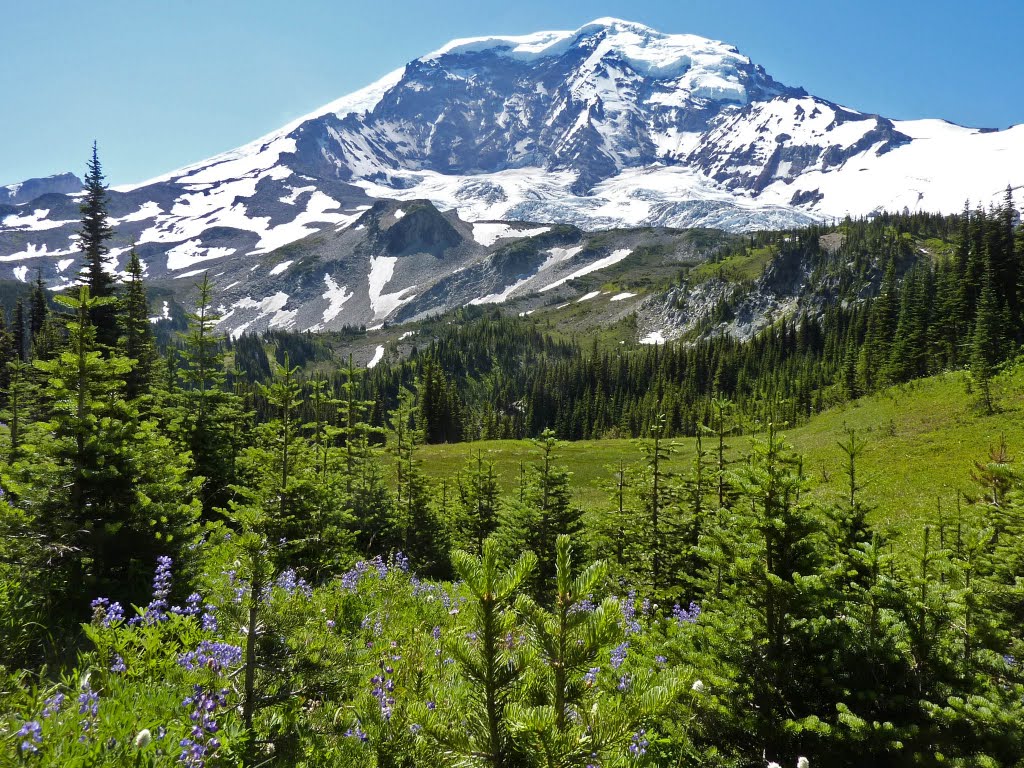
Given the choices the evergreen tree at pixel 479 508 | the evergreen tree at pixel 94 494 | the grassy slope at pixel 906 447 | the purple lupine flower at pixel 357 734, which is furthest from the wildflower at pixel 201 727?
the evergreen tree at pixel 479 508

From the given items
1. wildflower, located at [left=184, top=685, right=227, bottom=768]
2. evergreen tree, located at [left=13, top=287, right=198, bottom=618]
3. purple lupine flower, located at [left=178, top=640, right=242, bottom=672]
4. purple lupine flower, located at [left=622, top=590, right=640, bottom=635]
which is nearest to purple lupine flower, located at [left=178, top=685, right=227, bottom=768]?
wildflower, located at [left=184, top=685, right=227, bottom=768]

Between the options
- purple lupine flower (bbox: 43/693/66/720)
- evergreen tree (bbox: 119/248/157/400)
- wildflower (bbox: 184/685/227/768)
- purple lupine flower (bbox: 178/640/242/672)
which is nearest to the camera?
wildflower (bbox: 184/685/227/768)

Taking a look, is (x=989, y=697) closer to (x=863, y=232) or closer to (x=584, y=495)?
(x=584, y=495)

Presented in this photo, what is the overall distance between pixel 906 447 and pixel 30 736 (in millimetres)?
40572

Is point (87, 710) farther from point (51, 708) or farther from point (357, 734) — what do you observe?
point (357, 734)

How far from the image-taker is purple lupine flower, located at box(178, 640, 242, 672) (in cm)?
472

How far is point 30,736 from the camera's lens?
3314mm

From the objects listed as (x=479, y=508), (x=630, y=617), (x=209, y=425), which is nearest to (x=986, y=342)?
(x=479, y=508)

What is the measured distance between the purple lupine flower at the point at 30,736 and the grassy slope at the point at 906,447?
935 centimetres

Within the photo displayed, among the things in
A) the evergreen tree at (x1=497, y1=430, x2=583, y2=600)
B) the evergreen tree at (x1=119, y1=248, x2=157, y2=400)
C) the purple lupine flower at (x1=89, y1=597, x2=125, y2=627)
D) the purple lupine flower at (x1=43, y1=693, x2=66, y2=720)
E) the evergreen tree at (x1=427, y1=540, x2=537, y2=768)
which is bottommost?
the evergreen tree at (x1=497, y1=430, x2=583, y2=600)

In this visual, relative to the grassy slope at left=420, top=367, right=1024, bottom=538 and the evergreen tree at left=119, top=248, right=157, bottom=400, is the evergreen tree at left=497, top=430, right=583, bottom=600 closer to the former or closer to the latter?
the grassy slope at left=420, top=367, right=1024, bottom=538

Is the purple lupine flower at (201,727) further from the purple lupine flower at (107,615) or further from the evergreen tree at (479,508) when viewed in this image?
A: the evergreen tree at (479,508)

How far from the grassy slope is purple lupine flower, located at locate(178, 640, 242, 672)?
27.9ft

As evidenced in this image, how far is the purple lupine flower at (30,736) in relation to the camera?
2995mm
